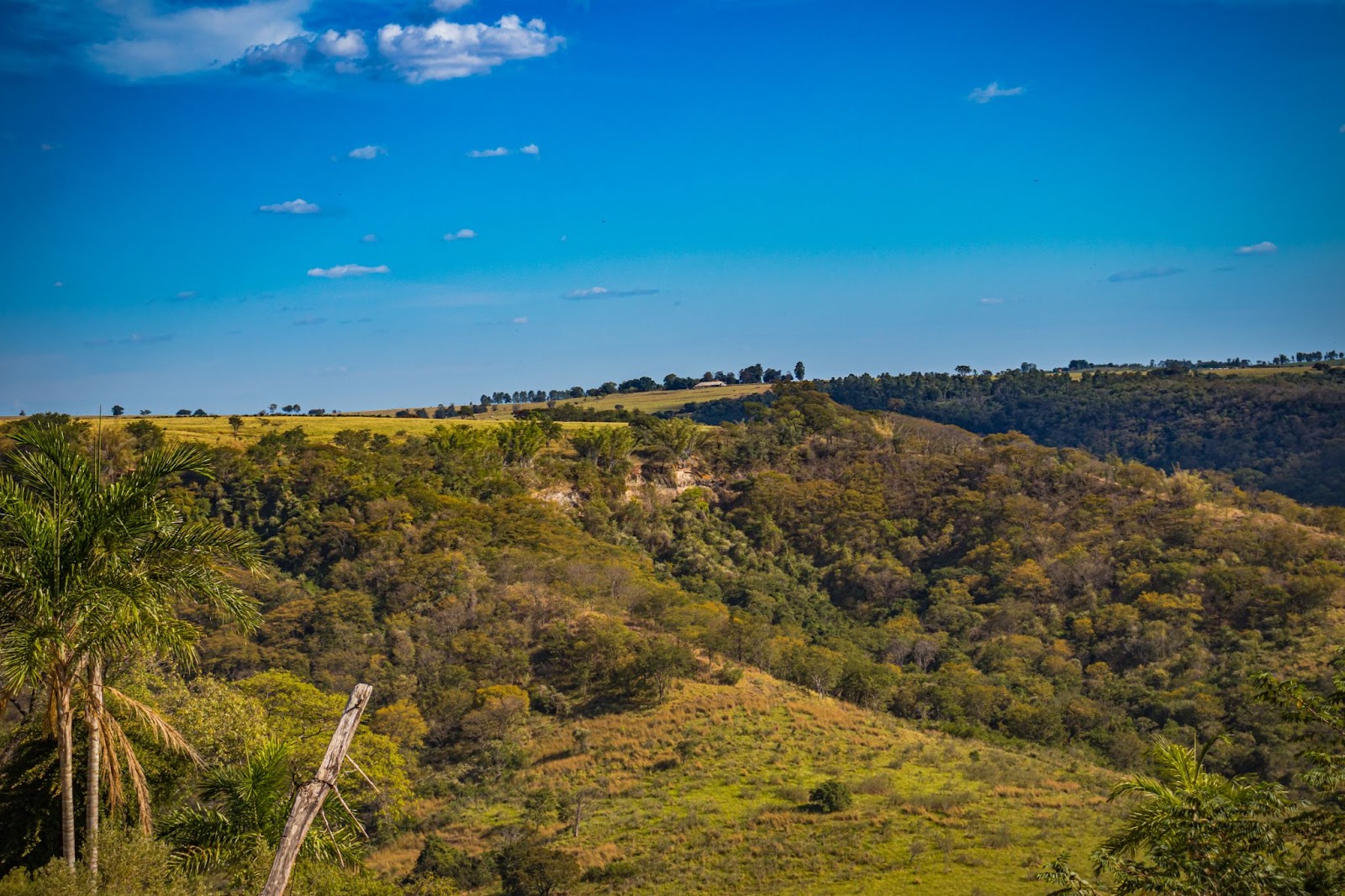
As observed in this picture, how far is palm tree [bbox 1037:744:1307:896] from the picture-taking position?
8539mm

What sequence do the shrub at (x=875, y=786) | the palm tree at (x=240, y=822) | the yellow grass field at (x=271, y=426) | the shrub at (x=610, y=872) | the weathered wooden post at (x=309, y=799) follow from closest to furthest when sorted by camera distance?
1. the weathered wooden post at (x=309, y=799)
2. the palm tree at (x=240, y=822)
3. the shrub at (x=610, y=872)
4. the shrub at (x=875, y=786)
5. the yellow grass field at (x=271, y=426)

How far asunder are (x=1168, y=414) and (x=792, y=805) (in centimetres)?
9993

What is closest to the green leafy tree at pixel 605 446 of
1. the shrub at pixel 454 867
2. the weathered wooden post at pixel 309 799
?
the shrub at pixel 454 867

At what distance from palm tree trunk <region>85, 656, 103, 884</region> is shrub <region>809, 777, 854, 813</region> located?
23.7 meters

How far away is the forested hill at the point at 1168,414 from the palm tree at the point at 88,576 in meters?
103

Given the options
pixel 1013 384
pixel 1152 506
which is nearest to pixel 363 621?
pixel 1152 506

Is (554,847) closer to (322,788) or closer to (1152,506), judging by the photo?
(322,788)

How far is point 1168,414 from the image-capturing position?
114062 millimetres

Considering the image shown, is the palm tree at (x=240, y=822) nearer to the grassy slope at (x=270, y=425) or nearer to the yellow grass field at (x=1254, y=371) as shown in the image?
the grassy slope at (x=270, y=425)

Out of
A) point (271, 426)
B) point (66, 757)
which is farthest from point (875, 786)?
point (271, 426)

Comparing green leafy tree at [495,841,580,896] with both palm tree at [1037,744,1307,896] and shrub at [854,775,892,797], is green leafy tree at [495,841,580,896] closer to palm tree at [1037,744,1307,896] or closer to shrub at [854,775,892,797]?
shrub at [854,775,892,797]

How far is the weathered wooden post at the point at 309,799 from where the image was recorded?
6.82 meters

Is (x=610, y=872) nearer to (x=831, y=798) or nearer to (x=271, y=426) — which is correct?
(x=831, y=798)

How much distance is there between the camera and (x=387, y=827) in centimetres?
2977
